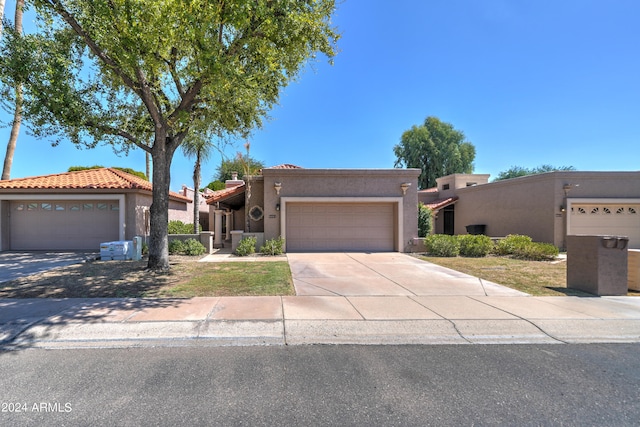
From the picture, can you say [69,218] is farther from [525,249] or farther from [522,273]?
[525,249]

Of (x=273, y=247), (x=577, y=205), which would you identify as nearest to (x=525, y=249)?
(x=577, y=205)

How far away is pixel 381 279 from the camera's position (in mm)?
8430

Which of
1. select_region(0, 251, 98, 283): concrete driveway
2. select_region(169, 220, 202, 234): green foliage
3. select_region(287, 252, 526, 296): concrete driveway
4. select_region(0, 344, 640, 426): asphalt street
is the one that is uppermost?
select_region(169, 220, 202, 234): green foliage

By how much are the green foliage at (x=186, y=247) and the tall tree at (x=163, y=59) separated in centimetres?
413

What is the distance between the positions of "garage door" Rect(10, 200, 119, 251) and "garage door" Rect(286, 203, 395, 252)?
817cm

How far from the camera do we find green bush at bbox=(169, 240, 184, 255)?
1321 centimetres

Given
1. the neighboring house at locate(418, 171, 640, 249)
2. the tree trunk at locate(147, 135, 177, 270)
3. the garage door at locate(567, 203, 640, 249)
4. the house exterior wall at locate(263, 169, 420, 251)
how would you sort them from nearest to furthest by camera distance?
the tree trunk at locate(147, 135, 177, 270), the house exterior wall at locate(263, 169, 420, 251), the neighboring house at locate(418, 171, 640, 249), the garage door at locate(567, 203, 640, 249)

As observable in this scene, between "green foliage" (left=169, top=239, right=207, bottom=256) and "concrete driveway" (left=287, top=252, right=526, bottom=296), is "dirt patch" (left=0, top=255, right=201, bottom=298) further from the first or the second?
"concrete driveway" (left=287, top=252, right=526, bottom=296)

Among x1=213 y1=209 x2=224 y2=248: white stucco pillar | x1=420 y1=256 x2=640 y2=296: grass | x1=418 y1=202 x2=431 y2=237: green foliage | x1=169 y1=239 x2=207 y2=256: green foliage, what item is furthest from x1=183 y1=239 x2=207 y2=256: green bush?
x1=418 y1=202 x2=431 y2=237: green foliage

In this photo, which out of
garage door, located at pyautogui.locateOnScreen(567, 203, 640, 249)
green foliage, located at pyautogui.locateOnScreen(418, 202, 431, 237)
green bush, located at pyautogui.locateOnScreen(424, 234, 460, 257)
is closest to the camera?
green bush, located at pyautogui.locateOnScreen(424, 234, 460, 257)

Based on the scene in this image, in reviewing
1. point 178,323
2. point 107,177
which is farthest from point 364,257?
point 107,177

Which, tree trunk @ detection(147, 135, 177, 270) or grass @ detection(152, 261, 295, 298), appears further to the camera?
tree trunk @ detection(147, 135, 177, 270)

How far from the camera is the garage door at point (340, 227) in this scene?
48.3 ft

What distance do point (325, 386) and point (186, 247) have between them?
11588mm
